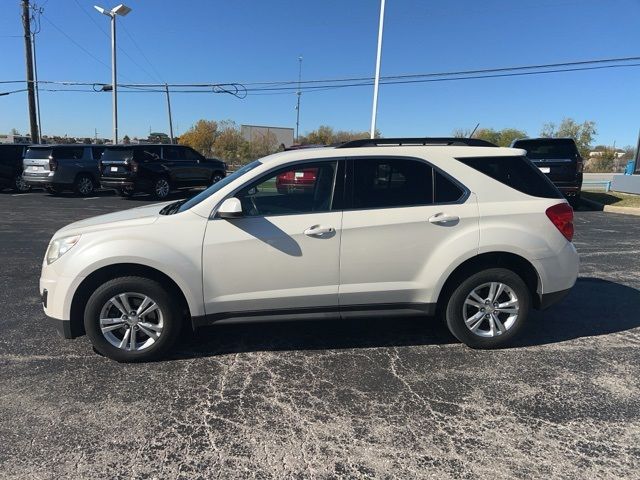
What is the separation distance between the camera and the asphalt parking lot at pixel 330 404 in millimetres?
2668

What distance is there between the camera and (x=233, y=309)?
3826mm

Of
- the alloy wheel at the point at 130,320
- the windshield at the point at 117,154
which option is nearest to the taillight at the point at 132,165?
the windshield at the point at 117,154

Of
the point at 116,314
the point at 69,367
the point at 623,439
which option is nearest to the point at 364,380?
the point at 623,439

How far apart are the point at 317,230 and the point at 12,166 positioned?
18.2m

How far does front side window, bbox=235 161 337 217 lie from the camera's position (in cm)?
389

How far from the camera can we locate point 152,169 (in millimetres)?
16203

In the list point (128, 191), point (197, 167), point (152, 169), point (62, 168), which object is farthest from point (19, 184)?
point (197, 167)

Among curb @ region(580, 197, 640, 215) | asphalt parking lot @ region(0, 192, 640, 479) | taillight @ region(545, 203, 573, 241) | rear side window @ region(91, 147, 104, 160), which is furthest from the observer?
rear side window @ region(91, 147, 104, 160)

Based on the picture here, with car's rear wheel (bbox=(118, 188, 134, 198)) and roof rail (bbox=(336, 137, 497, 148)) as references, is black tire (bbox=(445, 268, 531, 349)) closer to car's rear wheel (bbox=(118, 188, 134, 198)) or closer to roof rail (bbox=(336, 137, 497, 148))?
roof rail (bbox=(336, 137, 497, 148))

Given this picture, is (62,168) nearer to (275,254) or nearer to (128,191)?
(128,191)

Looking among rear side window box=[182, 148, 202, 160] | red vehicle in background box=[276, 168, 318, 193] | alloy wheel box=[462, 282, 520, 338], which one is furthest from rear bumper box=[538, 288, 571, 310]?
rear side window box=[182, 148, 202, 160]

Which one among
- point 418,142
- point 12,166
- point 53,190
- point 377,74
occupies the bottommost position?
point 53,190

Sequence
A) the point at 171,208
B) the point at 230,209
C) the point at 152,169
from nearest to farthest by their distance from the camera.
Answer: the point at 230,209 → the point at 171,208 → the point at 152,169

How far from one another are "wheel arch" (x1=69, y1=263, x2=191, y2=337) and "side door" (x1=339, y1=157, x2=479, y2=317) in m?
1.44
